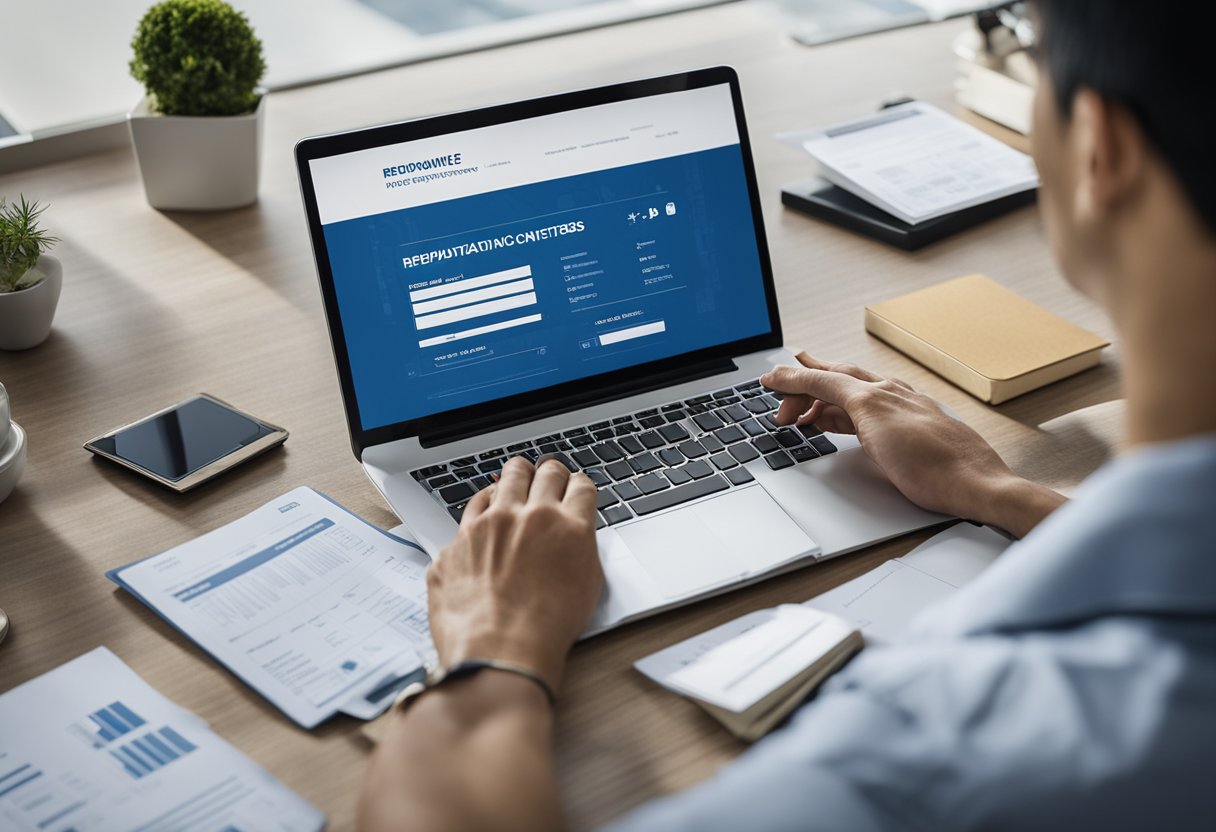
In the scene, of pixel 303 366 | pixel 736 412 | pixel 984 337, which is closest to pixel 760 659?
pixel 736 412

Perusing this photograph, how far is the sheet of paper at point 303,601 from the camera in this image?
3.01 ft

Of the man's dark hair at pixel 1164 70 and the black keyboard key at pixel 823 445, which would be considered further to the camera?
the black keyboard key at pixel 823 445

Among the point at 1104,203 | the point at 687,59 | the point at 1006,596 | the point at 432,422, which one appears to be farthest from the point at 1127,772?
the point at 687,59

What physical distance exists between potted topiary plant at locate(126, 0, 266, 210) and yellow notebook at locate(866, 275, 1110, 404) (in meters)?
0.96

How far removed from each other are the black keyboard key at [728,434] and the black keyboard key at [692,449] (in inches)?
1.0

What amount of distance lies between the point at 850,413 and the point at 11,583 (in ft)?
2.63

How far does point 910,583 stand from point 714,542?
0.17m

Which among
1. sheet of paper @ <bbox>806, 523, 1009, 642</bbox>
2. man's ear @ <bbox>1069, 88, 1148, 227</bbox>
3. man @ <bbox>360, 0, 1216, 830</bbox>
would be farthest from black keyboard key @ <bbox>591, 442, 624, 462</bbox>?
man's ear @ <bbox>1069, 88, 1148, 227</bbox>

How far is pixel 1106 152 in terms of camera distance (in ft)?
2.14

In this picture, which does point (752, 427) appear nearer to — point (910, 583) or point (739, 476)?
point (739, 476)

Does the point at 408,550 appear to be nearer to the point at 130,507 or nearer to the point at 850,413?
the point at 130,507

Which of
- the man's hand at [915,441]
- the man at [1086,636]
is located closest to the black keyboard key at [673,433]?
the man's hand at [915,441]

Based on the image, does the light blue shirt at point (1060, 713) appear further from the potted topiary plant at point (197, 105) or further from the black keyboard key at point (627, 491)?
the potted topiary plant at point (197, 105)

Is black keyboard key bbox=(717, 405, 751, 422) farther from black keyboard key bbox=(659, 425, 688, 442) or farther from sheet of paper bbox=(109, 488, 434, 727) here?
sheet of paper bbox=(109, 488, 434, 727)
